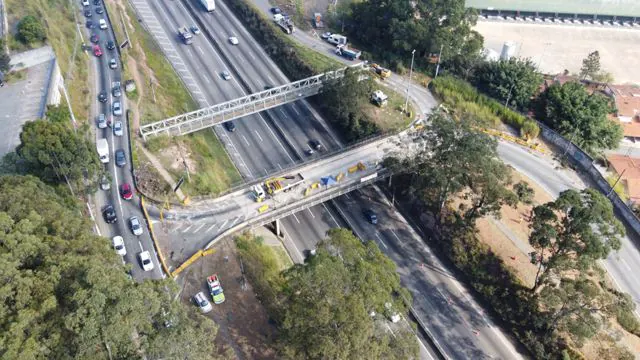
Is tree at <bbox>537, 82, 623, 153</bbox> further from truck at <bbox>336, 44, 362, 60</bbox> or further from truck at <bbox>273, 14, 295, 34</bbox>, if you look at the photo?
truck at <bbox>273, 14, 295, 34</bbox>

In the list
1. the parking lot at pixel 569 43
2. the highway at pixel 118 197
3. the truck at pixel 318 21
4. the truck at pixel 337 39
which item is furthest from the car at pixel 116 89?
the parking lot at pixel 569 43

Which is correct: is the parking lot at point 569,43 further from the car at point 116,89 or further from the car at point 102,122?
the car at point 102,122

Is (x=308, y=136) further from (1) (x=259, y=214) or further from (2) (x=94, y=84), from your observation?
(2) (x=94, y=84)

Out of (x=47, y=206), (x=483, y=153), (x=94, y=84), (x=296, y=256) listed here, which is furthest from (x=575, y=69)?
(x=47, y=206)

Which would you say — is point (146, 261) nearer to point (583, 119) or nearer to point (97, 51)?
point (97, 51)

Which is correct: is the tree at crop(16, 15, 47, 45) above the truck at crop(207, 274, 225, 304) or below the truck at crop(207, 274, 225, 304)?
above

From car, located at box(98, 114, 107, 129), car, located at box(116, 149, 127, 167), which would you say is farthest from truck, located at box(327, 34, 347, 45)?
car, located at box(116, 149, 127, 167)

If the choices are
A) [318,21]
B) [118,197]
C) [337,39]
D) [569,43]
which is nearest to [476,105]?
[337,39]

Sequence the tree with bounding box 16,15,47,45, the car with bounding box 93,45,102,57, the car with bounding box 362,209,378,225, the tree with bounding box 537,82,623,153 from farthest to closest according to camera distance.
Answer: the car with bounding box 93,45,102,57 → the tree with bounding box 537,82,623,153 → the tree with bounding box 16,15,47,45 → the car with bounding box 362,209,378,225
